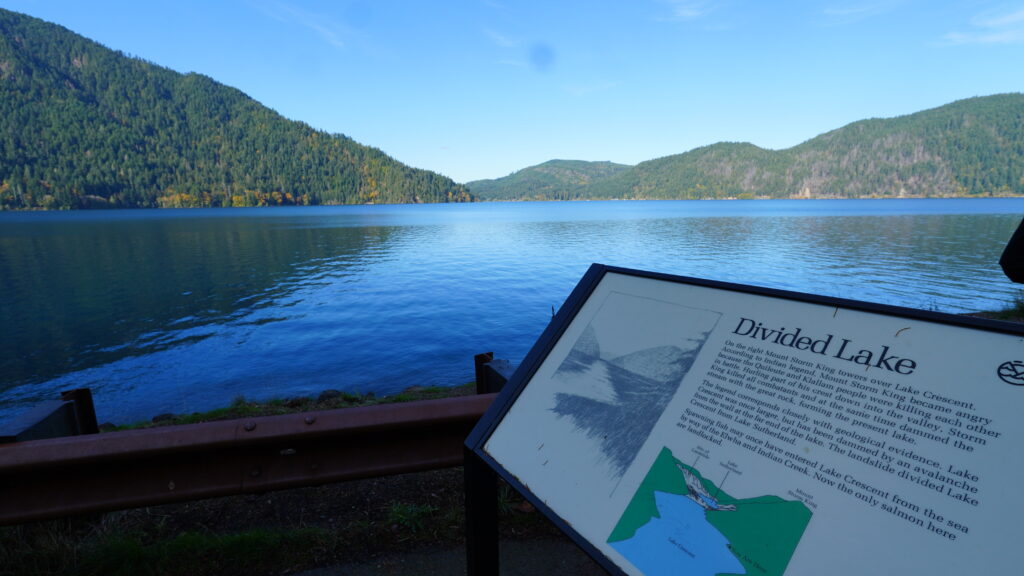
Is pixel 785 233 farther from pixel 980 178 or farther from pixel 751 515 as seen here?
pixel 980 178

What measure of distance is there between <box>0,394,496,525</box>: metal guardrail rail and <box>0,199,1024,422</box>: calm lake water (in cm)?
790

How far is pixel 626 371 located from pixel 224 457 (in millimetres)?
2078

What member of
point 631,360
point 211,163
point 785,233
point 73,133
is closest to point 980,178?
point 785,233

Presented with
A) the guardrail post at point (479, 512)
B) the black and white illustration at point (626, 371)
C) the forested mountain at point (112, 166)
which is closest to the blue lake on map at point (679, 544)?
the black and white illustration at point (626, 371)

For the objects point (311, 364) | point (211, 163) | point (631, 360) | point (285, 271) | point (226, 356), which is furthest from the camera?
point (211, 163)

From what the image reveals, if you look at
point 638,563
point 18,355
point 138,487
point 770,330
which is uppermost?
point 770,330

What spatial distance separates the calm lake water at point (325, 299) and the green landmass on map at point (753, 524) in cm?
958

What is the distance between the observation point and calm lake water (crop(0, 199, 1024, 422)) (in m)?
11.4

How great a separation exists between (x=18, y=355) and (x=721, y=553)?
18353mm

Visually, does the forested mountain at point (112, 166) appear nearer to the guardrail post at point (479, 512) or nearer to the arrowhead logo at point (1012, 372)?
the guardrail post at point (479, 512)

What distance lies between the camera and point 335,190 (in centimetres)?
18962

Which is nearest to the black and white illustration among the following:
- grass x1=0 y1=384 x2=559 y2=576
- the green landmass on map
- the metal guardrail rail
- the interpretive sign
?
the interpretive sign

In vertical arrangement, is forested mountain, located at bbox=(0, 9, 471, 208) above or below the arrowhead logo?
above

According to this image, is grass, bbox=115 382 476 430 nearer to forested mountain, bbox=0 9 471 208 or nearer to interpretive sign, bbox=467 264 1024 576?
interpretive sign, bbox=467 264 1024 576
